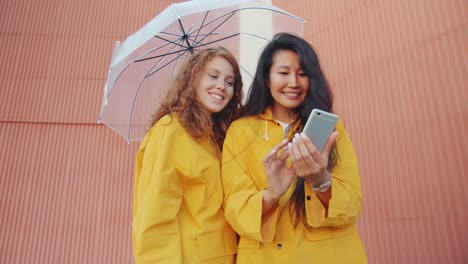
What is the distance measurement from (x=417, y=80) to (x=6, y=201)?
269 inches

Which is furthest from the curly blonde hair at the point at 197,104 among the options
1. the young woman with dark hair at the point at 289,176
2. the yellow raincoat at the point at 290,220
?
the yellow raincoat at the point at 290,220

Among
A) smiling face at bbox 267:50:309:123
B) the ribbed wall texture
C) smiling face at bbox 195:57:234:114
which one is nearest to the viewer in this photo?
smiling face at bbox 267:50:309:123

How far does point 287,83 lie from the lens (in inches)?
68.2

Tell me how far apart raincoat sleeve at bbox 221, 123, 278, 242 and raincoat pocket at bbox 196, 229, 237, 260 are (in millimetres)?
145

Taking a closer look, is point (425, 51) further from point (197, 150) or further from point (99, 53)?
point (99, 53)

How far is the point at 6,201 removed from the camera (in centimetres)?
576

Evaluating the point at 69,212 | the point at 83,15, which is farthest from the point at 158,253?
the point at 83,15

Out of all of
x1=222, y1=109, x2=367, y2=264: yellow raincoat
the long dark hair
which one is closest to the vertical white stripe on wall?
the long dark hair

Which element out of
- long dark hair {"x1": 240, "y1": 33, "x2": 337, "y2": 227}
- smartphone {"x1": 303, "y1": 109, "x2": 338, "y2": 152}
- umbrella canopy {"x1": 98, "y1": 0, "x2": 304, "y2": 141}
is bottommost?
smartphone {"x1": 303, "y1": 109, "x2": 338, "y2": 152}

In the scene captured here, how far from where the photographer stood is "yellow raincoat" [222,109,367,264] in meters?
1.38

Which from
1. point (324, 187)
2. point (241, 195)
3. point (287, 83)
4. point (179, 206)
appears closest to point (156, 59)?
point (287, 83)

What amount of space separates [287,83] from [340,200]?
0.69m

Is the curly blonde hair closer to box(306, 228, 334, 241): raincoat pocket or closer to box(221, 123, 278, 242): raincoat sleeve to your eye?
box(221, 123, 278, 242): raincoat sleeve

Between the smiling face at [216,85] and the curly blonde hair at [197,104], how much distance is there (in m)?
0.03
